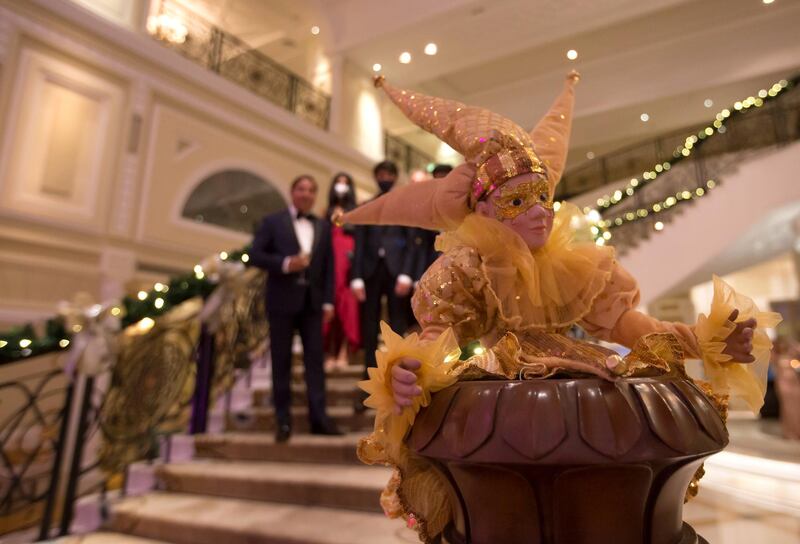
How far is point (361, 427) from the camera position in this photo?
2.74 metres

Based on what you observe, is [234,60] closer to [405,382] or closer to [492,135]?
[492,135]

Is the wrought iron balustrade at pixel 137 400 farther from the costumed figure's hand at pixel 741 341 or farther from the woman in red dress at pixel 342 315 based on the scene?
the costumed figure's hand at pixel 741 341

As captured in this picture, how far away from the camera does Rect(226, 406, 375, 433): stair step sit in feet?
8.98

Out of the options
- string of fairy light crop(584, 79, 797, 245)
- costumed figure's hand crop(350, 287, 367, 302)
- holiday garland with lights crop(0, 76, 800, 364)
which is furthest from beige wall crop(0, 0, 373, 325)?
string of fairy light crop(584, 79, 797, 245)

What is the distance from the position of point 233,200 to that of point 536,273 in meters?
6.57

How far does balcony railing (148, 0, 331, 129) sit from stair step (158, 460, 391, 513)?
19.0 feet

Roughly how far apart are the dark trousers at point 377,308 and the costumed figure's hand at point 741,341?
1.83m

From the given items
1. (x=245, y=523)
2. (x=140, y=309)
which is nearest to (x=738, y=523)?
(x=245, y=523)

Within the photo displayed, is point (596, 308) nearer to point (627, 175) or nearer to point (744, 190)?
point (744, 190)

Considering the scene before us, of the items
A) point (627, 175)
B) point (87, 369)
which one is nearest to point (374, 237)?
point (87, 369)

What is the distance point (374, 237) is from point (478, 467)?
2085mm

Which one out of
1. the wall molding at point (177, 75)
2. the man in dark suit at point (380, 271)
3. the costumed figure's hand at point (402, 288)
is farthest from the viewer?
the wall molding at point (177, 75)

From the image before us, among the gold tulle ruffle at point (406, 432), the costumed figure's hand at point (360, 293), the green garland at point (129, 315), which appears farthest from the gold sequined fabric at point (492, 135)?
the green garland at point (129, 315)

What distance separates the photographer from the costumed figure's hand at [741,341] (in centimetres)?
90
